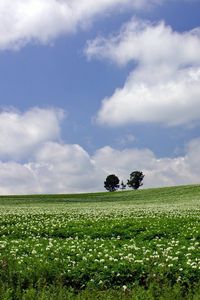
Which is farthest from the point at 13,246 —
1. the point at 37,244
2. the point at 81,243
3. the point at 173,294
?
the point at 173,294

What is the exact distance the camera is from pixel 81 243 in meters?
20.9

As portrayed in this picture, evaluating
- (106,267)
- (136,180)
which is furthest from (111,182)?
(106,267)

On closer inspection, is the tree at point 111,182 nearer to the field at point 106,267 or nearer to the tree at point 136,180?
the tree at point 136,180

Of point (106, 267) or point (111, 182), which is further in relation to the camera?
point (111, 182)

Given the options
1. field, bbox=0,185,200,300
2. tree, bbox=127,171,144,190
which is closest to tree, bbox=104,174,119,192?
tree, bbox=127,171,144,190

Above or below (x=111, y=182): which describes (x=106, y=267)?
below

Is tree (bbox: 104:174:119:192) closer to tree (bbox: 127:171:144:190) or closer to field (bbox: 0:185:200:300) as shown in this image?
tree (bbox: 127:171:144:190)

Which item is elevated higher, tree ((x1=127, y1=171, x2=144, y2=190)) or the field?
tree ((x1=127, y1=171, x2=144, y2=190))

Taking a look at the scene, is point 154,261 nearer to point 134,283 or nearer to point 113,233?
point 134,283

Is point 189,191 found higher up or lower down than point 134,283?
higher up

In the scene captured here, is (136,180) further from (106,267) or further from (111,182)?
(106,267)

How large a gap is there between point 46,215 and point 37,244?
18325 millimetres

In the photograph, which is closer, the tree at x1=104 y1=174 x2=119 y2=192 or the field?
the field

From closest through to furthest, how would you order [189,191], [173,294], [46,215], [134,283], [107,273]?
[173,294]
[134,283]
[107,273]
[46,215]
[189,191]
